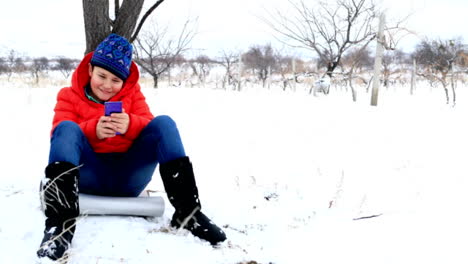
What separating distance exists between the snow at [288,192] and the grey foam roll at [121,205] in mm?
40

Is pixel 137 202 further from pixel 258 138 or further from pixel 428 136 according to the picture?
pixel 428 136

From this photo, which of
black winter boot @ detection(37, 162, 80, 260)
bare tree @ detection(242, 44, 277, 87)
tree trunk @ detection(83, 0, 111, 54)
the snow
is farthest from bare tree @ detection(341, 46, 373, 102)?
bare tree @ detection(242, 44, 277, 87)

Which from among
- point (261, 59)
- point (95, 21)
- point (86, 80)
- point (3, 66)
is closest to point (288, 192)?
point (86, 80)

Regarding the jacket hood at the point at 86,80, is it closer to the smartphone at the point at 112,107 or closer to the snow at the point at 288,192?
the smartphone at the point at 112,107

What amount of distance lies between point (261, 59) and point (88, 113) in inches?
958

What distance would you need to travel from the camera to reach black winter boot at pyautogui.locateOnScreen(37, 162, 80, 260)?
4.82 feet

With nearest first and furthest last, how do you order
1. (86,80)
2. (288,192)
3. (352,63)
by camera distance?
(86,80) < (288,192) < (352,63)

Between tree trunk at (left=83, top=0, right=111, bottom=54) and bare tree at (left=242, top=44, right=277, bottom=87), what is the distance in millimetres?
21948

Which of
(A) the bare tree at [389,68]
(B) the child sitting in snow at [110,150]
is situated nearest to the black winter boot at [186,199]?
(B) the child sitting in snow at [110,150]

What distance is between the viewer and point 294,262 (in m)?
1.68

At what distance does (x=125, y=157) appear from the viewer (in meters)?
1.85

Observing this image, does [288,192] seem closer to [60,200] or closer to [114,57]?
[114,57]

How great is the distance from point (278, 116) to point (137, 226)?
13.3 ft

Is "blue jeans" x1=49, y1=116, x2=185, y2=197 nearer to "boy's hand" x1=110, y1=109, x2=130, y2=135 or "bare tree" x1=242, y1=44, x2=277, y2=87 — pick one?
"boy's hand" x1=110, y1=109, x2=130, y2=135
